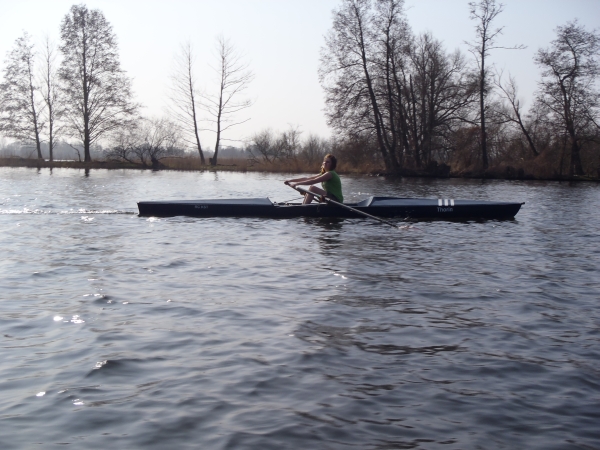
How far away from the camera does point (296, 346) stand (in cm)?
495

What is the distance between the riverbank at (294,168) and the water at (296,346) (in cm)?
2788

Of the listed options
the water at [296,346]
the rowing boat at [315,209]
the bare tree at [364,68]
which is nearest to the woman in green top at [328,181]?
the rowing boat at [315,209]

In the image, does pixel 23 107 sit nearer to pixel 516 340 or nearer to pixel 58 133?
pixel 58 133

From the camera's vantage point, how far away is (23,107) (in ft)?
135

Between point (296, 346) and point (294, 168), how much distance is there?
3649 centimetres

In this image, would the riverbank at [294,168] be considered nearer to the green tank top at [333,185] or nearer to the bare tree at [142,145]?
the bare tree at [142,145]

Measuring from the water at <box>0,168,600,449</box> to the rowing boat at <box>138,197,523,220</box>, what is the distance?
302 centimetres

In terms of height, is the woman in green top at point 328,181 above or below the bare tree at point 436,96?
below

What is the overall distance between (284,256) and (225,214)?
451cm

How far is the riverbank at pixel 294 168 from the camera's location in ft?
119

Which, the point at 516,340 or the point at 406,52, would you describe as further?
the point at 406,52

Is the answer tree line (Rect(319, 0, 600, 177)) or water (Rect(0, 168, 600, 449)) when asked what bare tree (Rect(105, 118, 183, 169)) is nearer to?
tree line (Rect(319, 0, 600, 177))

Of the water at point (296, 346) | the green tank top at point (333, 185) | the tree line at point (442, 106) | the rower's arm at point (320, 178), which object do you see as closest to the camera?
the water at point (296, 346)

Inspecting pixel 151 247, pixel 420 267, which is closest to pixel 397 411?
pixel 420 267
